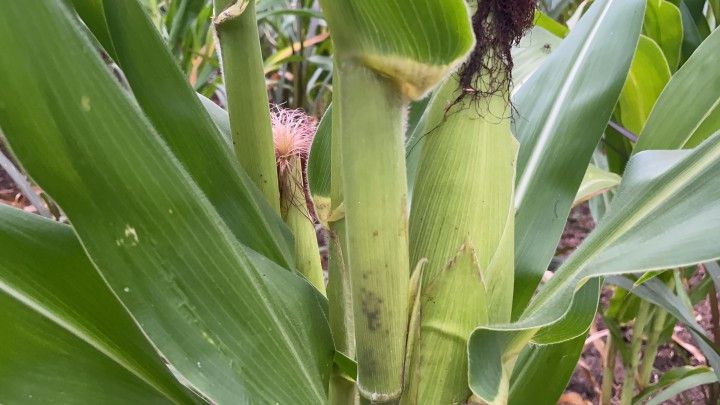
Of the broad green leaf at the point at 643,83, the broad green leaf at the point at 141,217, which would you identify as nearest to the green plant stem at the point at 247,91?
the broad green leaf at the point at 141,217

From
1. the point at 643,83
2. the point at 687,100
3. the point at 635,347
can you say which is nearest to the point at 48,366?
the point at 687,100

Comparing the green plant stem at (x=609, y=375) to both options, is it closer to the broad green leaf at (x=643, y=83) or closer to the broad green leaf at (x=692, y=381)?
the broad green leaf at (x=692, y=381)

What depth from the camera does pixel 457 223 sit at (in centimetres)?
38

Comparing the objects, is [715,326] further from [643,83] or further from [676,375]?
[643,83]

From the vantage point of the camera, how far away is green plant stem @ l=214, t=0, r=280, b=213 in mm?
414

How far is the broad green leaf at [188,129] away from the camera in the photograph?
15.9 inches

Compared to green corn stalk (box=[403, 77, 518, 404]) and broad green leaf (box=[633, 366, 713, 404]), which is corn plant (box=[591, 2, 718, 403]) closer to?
broad green leaf (box=[633, 366, 713, 404])

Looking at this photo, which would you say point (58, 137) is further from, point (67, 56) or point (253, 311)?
point (253, 311)

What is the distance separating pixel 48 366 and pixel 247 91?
0.22 metres

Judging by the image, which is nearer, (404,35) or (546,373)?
(404,35)

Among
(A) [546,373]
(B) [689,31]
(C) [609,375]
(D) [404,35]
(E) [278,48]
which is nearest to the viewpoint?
(D) [404,35]

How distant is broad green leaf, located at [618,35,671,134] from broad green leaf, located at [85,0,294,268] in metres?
0.55

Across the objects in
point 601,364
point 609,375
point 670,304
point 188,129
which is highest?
point 188,129

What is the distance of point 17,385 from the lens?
1.30 feet
